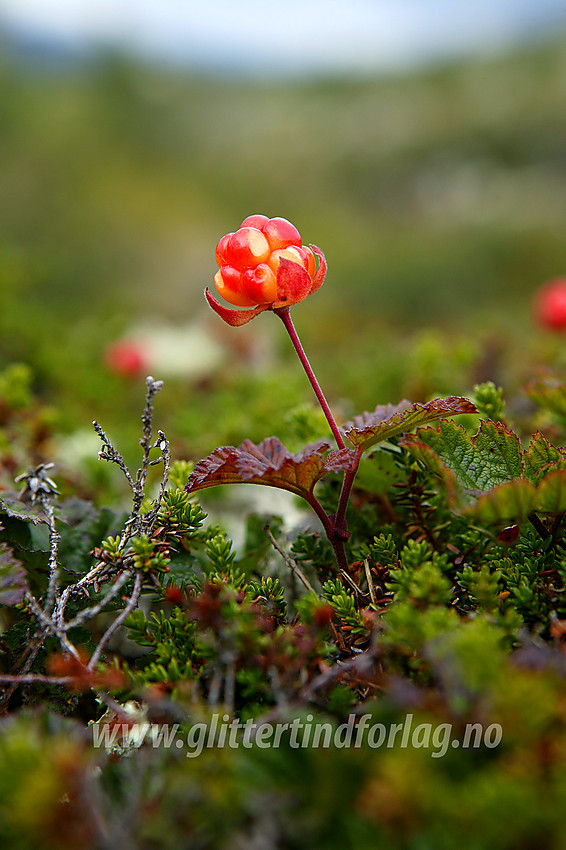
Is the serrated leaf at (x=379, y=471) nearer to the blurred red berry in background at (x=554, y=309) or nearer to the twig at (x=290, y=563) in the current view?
the twig at (x=290, y=563)

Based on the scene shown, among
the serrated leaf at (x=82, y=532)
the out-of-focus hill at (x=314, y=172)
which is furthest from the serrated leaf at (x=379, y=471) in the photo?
the out-of-focus hill at (x=314, y=172)

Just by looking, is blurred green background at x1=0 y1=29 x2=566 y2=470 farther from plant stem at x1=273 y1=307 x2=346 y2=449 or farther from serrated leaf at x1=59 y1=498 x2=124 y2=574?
plant stem at x1=273 y1=307 x2=346 y2=449

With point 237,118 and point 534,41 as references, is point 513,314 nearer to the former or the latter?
point 534,41

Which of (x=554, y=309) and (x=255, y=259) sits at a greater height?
(x=255, y=259)

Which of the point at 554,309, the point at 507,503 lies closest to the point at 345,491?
the point at 507,503

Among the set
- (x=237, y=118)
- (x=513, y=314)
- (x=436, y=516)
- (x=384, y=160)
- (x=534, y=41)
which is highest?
(x=237, y=118)

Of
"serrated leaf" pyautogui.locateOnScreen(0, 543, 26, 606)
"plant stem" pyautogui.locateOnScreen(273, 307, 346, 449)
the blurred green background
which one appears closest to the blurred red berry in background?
the blurred green background

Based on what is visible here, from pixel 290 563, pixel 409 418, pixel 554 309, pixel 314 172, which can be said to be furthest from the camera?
pixel 314 172

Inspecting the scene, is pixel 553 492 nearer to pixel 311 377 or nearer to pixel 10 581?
pixel 311 377

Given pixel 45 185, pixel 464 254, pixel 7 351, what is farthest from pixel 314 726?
pixel 45 185
